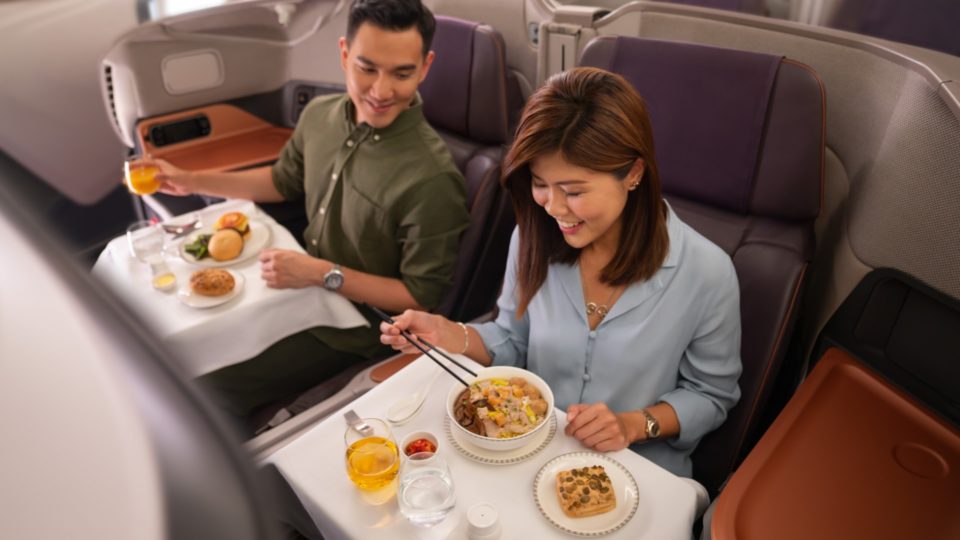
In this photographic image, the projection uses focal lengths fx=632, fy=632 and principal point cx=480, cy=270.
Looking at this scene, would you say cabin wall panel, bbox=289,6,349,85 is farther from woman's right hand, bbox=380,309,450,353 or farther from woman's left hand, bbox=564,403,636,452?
woman's left hand, bbox=564,403,636,452

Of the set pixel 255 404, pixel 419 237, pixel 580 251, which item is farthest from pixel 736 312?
pixel 255 404

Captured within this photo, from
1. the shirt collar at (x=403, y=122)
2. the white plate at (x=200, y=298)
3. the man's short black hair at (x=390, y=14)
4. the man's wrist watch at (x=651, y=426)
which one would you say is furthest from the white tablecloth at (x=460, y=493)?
the man's short black hair at (x=390, y=14)

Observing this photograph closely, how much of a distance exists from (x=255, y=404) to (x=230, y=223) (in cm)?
50

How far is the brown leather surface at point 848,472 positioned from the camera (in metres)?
0.97

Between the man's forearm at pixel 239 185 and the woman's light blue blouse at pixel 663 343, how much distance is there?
1.14 m

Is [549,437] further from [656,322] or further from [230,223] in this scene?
[230,223]

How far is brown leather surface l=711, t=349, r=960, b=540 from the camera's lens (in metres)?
0.97

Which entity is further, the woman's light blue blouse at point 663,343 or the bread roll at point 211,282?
the bread roll at point 211,282

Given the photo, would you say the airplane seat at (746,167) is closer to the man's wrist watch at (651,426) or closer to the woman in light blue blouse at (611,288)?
the woman in light blue blouse at (611,288)

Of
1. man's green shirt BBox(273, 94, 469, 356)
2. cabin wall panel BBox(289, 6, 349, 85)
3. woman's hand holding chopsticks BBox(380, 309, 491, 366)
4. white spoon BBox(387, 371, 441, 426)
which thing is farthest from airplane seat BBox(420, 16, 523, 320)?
cabin wall panel BBox(289, 6, 349, 85)

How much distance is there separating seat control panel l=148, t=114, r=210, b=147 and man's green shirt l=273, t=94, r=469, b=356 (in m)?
0.97

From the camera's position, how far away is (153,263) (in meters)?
1.51

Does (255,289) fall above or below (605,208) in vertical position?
below

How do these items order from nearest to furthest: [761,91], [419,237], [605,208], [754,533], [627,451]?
1. [754,533]
2. [627,451]
3. [605,208]
4. [761,91]
5. [419,237]
